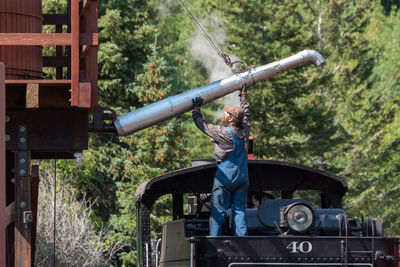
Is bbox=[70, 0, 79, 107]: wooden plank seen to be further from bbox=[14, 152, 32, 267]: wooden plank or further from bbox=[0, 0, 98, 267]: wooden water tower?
bbox=[14, 152, 32, 267]: wooden plank

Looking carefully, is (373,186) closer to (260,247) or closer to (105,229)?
(105,229)

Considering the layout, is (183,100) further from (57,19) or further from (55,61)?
(57,19)

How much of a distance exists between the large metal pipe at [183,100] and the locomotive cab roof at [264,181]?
1258 millimetres

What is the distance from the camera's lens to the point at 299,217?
31.1 ft

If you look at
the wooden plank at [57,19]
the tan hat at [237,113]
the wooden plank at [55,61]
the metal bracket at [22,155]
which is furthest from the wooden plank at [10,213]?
the wooden plank at [57,19]

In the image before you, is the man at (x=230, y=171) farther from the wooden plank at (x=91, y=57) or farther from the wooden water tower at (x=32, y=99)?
Result: the wooden water tower at (x=32, y=99)

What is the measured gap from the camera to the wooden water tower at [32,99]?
10016 millimetres

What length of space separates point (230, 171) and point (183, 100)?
3260mm

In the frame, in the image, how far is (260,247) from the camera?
9289 millimetres

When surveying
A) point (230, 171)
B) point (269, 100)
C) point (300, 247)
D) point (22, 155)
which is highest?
point (269, 100)

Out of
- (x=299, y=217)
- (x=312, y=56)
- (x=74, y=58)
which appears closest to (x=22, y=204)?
(x=74, y=58)

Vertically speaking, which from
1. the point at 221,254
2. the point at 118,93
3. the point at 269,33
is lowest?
the point at 221,254

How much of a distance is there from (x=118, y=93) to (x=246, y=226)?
2029 cm

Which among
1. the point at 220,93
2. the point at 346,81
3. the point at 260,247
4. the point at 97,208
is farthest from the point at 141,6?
the point at 260,247
